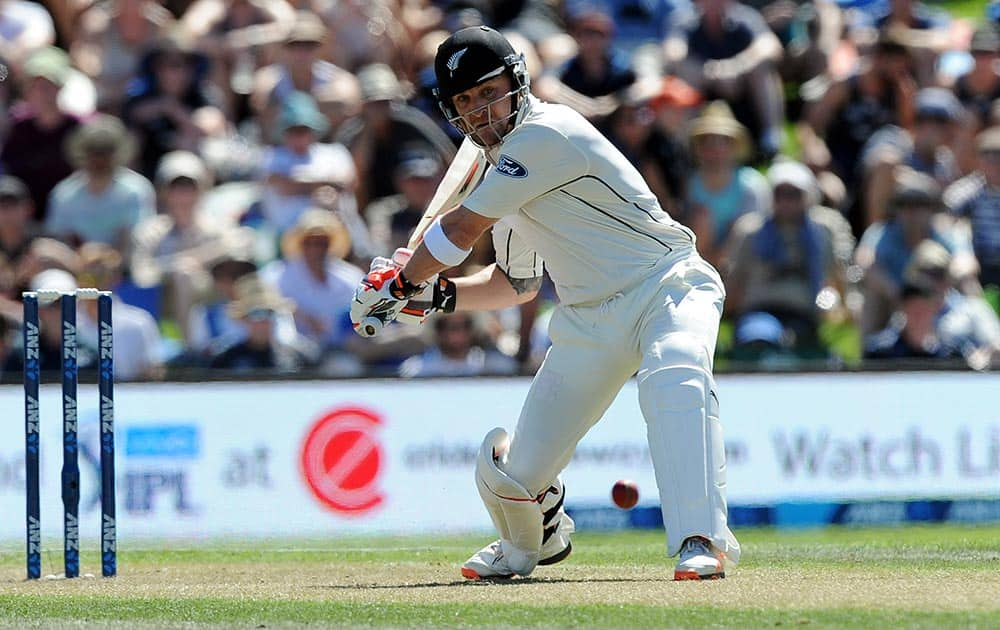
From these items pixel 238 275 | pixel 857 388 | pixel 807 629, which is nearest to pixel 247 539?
pixel 238 275

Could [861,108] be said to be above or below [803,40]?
below

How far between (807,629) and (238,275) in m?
7.29

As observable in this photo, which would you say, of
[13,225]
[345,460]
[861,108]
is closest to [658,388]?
[345,460]

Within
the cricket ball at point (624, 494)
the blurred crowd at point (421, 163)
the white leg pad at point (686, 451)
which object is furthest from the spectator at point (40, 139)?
the white leg pad at point (686, 451)

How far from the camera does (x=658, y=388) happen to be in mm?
6160

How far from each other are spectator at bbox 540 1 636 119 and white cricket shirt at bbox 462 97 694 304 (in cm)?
693

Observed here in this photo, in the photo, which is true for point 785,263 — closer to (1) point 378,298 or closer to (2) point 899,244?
(2) point 899,244

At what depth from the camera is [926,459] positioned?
10578 mm

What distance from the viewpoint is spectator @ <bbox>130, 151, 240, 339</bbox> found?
12.0 metres

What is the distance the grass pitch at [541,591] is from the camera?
525cm

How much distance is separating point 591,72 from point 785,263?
8.26 ft

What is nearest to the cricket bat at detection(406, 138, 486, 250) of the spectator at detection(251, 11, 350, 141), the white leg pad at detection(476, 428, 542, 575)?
the white leg pad at detection(476, 428, 542, 575)

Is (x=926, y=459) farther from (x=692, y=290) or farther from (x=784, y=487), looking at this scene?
(x=692, y=290)

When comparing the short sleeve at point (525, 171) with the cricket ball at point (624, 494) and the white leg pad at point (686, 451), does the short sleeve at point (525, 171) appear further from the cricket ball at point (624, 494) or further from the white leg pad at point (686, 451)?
the cricket ball at point (624, 494)
